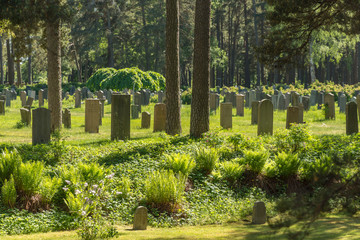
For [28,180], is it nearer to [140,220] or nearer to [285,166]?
[140,220]

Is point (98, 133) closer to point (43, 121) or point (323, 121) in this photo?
point (43, 121)

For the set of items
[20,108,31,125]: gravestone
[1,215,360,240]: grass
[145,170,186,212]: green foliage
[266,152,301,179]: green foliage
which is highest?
[20,108,31,125]: gravestone

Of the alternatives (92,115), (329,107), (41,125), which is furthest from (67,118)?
(329,107)

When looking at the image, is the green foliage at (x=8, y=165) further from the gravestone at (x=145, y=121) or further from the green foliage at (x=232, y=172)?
the gravestone at (x=145, y=121)

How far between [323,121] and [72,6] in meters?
11.1

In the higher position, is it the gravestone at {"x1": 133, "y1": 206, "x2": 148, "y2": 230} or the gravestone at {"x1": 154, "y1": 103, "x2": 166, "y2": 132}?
the gravestone at {"x1": 154, "y1": 103, "x2": 166, "y2": 132}

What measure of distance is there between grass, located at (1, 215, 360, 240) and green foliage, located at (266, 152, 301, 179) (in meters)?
2.34

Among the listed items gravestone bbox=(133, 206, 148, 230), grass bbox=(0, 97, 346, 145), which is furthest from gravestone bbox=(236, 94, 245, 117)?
gravestone bbox=(133, 206, 148, 230)

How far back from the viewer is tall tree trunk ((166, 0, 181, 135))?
1583 centimetres

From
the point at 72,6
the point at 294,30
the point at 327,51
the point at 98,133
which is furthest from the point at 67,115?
the point at 327,51

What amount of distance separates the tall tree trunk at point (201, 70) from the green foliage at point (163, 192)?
4.87m

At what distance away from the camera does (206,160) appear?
11859 mm

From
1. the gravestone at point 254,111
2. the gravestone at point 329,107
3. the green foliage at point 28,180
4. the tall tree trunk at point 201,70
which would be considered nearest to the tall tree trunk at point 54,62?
the tall tree trunk at point 201,70

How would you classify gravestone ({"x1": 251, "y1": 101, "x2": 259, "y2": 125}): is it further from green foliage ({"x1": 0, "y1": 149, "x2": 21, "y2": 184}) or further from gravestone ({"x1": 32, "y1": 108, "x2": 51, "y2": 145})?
green foliage ({"x1": 0, "y1": 149, "x2": 21, "y2": 184})
